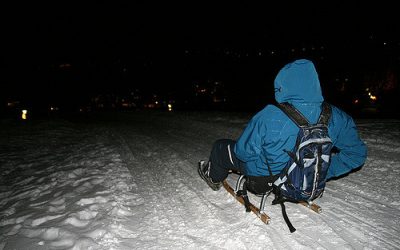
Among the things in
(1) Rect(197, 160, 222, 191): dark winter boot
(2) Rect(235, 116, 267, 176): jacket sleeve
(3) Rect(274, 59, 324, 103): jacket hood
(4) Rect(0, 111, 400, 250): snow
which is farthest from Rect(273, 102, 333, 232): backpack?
(1) Rect(197, 160, 222, 191): dark winter boot

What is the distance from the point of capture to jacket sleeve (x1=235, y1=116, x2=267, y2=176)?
3.01 metres

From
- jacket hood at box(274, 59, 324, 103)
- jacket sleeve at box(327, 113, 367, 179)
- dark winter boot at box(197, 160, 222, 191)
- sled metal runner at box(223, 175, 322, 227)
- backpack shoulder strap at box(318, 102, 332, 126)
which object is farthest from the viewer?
dark winter boot at box(197, 160, 222, 191)

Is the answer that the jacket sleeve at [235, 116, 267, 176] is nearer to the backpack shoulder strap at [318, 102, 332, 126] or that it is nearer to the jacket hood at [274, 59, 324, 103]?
the jacket hood at [274, 59, 324, 103]

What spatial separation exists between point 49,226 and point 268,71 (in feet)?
91.3

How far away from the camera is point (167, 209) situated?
3928mm

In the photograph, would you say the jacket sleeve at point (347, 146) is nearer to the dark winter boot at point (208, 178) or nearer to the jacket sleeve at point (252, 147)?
the jacket sleeve at point (252, 147)

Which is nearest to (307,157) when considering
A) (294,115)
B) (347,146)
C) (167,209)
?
(294,115)

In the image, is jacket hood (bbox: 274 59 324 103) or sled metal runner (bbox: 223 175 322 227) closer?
jacket hood (bbox: 274 59 324 103)

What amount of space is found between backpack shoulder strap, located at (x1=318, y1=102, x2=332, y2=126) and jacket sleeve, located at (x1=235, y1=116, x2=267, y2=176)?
2.01 feet

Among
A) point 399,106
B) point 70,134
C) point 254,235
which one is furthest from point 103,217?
point 399,106

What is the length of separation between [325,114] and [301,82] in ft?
1.53

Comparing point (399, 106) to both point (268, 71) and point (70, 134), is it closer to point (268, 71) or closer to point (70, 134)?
point (268, 71)

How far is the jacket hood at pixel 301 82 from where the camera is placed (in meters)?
2.82

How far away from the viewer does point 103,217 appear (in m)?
3.79
